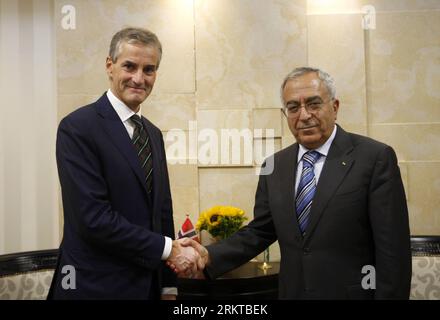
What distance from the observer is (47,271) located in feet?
9.02

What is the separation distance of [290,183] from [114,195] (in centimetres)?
74

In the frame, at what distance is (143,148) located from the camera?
2.04 metres

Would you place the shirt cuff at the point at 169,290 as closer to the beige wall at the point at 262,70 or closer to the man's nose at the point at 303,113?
the man's nose at the point at 303,113

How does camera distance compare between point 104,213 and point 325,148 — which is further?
point 325,148

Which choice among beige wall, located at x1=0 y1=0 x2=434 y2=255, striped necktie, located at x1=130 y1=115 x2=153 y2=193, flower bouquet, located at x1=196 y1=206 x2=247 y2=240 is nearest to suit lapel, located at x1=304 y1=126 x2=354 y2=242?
striped necktie, located at x1=130 y1=115 x2=153 y2=193

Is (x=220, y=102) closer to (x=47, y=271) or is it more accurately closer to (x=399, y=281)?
(x=47, y=271)

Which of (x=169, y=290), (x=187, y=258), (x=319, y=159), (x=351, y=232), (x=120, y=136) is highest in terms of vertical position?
(x=120, y=136)

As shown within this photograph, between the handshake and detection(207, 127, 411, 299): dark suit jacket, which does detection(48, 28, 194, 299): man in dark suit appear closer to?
the handshake

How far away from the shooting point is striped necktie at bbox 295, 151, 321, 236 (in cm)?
201

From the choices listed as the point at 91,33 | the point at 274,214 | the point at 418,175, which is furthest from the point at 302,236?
the point at 91,33

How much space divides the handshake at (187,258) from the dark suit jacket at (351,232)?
1.43 feet

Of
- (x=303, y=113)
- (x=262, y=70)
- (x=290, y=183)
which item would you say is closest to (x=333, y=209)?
(x=290, y=183)

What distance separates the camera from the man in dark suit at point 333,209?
74.1 inches

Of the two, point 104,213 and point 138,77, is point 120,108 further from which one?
point 104,213
